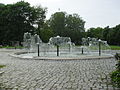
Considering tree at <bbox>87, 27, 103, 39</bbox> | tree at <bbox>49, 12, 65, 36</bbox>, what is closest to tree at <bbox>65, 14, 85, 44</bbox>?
tree at <bbox>49, 12, 65, 36</bbox>

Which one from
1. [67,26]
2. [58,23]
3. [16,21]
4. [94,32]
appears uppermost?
[58,23]

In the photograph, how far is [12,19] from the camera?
4534 centimetres

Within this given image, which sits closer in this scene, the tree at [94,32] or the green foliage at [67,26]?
the green foliage at [67,26]

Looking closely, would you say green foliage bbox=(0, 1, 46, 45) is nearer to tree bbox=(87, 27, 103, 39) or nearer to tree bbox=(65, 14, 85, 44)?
tree bbox=(65, 14, 85, 44)

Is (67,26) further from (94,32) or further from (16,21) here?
(16,21)

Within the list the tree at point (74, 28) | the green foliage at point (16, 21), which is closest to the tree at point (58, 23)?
the tree at point (74, 28)

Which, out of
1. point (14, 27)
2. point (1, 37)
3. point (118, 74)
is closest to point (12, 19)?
point (14, 27)

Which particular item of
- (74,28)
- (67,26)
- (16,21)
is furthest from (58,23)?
(16,21)

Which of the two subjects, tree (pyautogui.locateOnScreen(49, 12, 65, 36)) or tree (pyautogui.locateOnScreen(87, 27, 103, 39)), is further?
tree (pyautogui.locateOnScreen(87, 27, 103, 39))

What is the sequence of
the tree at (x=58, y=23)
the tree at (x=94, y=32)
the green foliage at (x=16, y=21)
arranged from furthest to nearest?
the tree at (x=94, y=32) → the tree at (x=58, y=23) → the green foliage at (x=16, y=21)

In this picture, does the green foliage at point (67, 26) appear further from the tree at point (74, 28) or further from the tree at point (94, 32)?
the tree at point (94, 32)

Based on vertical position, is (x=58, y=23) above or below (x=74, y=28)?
above

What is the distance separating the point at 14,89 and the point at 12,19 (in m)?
42.1

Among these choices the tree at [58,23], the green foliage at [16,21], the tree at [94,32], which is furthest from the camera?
the tree at [94,32]
